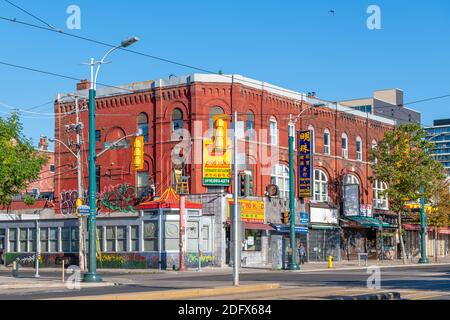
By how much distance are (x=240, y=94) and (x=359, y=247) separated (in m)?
20.5

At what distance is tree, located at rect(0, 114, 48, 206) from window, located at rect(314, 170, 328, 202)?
22.9 metres

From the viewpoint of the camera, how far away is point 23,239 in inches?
→ 2154

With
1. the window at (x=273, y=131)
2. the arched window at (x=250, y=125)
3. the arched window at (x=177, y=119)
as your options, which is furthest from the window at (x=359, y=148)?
the arched window at (x=177, y=119)

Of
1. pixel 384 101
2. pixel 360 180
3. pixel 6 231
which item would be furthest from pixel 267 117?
pixel 384 101

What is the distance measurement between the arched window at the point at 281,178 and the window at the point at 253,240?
4.86m

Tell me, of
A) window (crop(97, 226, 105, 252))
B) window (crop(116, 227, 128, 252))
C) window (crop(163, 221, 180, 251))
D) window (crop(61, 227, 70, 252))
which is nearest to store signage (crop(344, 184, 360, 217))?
window (crop(163, 221, 180, 251))

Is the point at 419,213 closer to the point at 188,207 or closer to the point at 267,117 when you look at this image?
the point at 267,117

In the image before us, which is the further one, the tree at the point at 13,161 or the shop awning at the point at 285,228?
the shop awning at the point at 285,228

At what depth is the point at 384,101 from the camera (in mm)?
109188

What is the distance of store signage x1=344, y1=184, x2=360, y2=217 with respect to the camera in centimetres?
6262

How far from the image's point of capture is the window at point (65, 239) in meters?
52.0

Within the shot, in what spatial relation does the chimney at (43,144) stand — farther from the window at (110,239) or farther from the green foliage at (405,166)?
the green foliage at (405,166)

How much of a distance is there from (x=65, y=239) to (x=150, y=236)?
821cm

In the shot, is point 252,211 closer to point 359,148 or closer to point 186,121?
point 186,121
